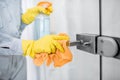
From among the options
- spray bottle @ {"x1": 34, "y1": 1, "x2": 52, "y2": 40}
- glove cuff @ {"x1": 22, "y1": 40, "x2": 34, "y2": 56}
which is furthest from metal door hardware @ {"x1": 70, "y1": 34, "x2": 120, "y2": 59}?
spray bottle @ {"x1": 34, "y1": 1, "x2": 52, "y2": 40}

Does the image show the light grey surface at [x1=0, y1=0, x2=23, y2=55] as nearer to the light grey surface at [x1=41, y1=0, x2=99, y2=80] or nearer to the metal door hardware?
the light grey surface at [x1=41, y1=0, x2=99, y2=80]

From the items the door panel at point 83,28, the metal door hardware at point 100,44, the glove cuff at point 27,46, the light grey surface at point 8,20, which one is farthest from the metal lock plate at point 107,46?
the light grey surface at point 8,20

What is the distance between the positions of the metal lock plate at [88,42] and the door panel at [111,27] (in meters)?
0.07

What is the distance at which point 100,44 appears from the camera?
2.09 ft

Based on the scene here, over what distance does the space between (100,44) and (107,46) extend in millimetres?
33

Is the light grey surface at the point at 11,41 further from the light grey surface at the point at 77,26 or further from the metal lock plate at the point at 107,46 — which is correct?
the metal lock plate at the point at 107,46

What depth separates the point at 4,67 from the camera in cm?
121

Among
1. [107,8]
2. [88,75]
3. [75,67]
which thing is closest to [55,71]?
[75,67]

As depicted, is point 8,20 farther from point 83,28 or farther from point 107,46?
point 107,46

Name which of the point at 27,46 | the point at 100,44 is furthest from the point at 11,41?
the point at 100,44

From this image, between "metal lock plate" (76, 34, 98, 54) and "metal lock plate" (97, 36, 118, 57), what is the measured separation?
2 centimetres

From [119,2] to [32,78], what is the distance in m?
1.03

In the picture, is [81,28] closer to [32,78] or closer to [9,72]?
[9,72]

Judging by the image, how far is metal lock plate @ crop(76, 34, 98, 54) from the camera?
660mm
